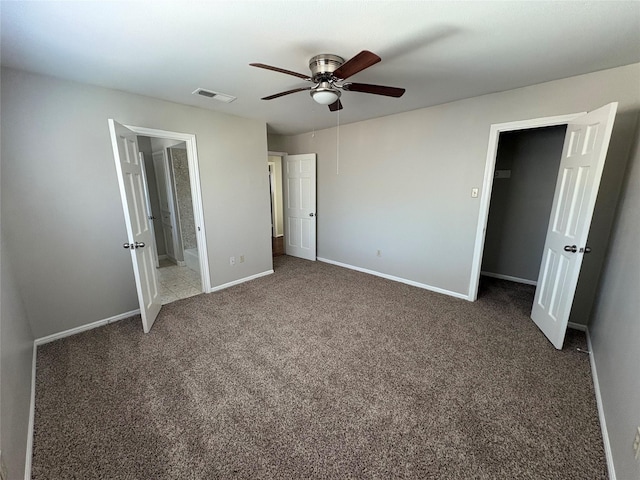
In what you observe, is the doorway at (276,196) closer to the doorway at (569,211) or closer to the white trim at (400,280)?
the white trim at (400,280)

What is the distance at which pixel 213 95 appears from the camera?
2.71 meters

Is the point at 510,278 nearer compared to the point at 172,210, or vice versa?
the point at 510,278

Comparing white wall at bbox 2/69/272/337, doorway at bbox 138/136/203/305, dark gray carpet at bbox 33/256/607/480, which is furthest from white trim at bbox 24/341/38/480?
doorway at bbox 138/136/203/305

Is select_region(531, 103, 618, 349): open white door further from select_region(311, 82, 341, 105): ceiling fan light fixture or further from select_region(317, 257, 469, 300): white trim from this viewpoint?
select_region(311, 82, 341, 105): ceiling fan light fixture

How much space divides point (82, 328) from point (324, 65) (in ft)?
11.0

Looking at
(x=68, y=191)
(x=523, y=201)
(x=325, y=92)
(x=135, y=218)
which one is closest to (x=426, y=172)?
(x=523, y=201)

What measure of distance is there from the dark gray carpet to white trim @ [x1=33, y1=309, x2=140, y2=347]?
8 cm

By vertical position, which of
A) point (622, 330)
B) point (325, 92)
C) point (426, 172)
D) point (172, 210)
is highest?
point (325, 92)

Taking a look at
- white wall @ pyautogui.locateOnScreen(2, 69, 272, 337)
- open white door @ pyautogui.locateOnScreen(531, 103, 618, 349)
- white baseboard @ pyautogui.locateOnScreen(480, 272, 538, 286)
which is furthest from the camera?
white baseboard @ pyautogui.locateOnScreen(480, 272, 538, 286)

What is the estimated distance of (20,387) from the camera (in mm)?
1554

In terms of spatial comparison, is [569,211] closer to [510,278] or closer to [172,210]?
[510,278]

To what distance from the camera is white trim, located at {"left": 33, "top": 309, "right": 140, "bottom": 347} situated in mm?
2396

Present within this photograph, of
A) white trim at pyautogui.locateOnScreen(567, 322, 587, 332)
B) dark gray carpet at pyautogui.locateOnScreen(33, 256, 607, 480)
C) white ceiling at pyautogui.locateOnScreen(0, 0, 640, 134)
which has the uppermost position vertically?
white ceiling at pyautogui.locateOnScreen(0, 0, 640, 134)

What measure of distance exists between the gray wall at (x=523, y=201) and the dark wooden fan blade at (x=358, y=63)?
3.26 m
